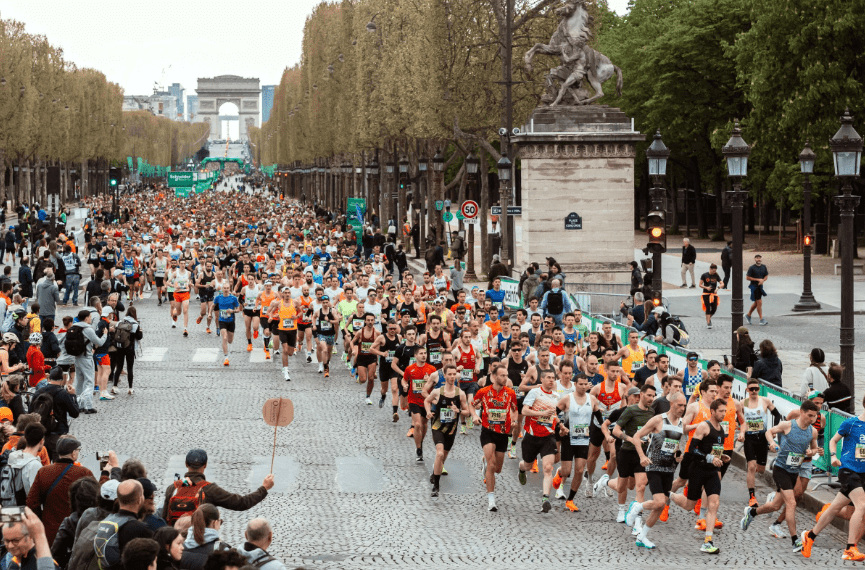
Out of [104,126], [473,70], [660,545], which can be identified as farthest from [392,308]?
[104,126]

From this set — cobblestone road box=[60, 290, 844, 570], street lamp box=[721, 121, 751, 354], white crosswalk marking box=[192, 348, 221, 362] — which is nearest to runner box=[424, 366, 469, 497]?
cobblestone road box=[60, 290, 844, 570]

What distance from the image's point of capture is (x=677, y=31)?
5869cm

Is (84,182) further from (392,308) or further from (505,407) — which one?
(505,407)

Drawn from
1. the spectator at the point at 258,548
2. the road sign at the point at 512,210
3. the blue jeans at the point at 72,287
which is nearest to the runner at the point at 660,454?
the spectator at the point at 258,548

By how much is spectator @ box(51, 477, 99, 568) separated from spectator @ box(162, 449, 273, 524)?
0.59 metres

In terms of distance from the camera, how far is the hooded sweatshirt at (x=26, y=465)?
1020cm

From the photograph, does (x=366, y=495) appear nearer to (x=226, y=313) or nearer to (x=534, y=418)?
(x=534, y=418)

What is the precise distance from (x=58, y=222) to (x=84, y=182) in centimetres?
6161

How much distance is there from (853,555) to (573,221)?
830 inches

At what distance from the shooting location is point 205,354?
2536cm

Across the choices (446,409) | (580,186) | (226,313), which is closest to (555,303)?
(226,313)

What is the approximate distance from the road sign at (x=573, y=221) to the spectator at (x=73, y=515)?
23.6 metres

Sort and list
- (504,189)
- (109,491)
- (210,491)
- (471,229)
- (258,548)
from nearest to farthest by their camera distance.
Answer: (258,548), (109,491), (210,491), (504,189), (471,229)

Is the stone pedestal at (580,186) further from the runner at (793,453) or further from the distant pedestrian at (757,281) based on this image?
the runner at (793,453)
